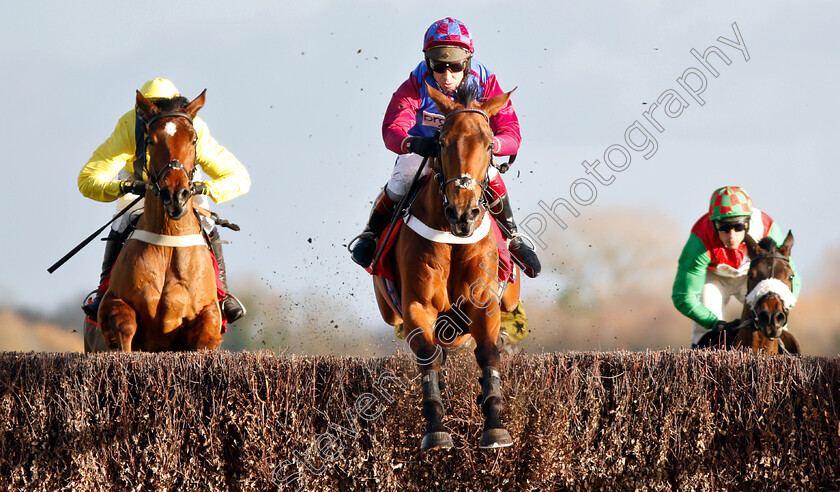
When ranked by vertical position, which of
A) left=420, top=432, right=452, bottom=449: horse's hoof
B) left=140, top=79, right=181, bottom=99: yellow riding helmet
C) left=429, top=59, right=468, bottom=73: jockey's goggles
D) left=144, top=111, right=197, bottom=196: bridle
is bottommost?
left=420, top=432, right=452, bottom=449: horse's hoof

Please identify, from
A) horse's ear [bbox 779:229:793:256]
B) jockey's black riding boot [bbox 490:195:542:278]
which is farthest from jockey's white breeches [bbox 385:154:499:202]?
horse's ear [bbox 779:229:793:256]

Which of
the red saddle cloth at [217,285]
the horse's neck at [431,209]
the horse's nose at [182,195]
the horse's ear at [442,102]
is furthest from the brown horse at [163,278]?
the horse's ear at [442,102]

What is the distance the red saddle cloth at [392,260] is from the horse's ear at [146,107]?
183 cm

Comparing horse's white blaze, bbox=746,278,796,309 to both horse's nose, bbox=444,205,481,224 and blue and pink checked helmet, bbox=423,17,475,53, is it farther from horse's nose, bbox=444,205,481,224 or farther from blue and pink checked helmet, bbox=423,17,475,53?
horse's nose, bbox=444,205,481,224

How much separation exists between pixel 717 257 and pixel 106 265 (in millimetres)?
5106

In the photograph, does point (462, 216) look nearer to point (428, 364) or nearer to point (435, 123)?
point (428, 364)

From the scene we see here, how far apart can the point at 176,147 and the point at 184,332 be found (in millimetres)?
1323

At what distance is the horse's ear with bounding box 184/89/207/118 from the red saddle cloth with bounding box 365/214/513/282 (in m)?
1.75

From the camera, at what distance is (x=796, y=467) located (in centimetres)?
556

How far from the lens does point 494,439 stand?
5.00m

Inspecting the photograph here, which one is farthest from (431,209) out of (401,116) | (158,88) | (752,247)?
(158,88)

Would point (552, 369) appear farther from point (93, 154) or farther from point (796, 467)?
point (93, 154)

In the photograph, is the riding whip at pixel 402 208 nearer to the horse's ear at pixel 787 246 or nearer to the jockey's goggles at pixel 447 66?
the jockey's goggles at pixel 447 66

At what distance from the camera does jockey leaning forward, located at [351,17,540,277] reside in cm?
613
